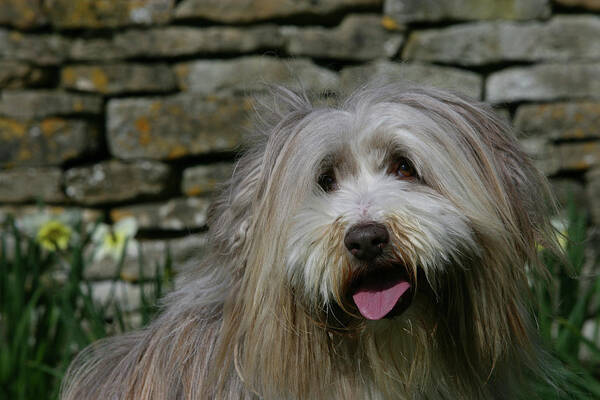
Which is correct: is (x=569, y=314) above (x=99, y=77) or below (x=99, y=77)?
below

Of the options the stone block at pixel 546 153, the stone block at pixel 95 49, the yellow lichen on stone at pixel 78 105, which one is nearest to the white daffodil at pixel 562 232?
the stone block at pixel 546 153

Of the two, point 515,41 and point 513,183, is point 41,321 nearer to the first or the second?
point 513,183

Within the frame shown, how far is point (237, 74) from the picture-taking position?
3.57 meters

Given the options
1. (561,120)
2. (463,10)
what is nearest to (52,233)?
(463,10)

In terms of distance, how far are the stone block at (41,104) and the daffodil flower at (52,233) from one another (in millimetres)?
712

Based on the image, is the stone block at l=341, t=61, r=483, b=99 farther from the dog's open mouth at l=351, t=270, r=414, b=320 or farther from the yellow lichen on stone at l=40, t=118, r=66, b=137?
the dog's open mouth at l=351, t=270, r=414, b=320

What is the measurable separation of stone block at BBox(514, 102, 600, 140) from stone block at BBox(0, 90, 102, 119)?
2.20 meters

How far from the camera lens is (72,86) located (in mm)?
3557

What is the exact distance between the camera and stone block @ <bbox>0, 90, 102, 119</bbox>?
353 cm

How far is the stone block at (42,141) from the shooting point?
352 cm

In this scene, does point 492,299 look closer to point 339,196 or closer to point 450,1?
point 339,196

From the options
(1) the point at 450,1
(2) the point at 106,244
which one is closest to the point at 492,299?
(2) the point at 106,244

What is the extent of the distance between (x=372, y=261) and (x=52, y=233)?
1910 mm

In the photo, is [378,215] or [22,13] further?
[22,13]
